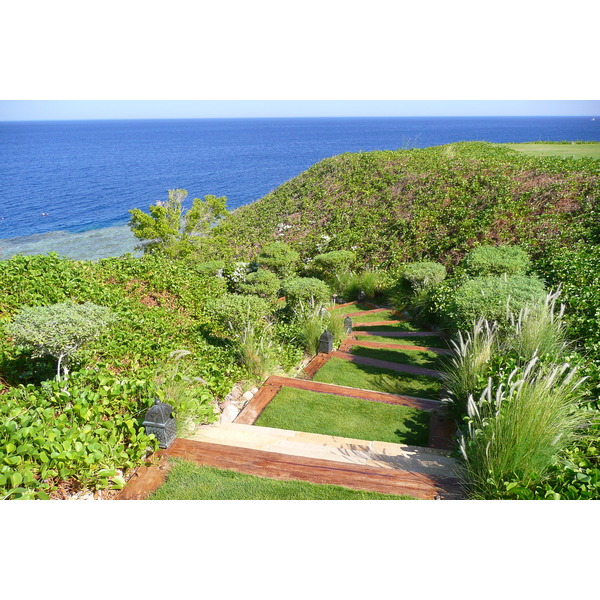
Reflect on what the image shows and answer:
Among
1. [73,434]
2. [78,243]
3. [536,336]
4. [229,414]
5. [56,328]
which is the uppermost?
[56,328]

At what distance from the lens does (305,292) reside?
328 inches

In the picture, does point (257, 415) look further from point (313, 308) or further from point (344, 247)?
point (344, 247)

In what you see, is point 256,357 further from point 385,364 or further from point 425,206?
point 425,206

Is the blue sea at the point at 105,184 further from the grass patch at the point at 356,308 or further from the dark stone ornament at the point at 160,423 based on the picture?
the dark stone ornament at the point at 160,423

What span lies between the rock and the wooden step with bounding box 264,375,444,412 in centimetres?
72

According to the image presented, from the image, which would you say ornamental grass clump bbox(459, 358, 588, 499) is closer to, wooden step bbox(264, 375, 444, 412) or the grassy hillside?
wooden step bbox(264, 375, 444, 412)

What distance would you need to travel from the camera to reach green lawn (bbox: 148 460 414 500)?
332 centimetres

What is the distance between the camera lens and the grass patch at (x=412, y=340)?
25.6ft

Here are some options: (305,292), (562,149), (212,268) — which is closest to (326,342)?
(305,292)

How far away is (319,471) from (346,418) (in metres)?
1.35

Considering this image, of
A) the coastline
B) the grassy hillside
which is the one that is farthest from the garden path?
the coastline

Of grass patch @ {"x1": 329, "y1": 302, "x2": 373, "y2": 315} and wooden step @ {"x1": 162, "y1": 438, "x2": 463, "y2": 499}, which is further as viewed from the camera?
grass patch @ {"x1": 329, "y1": 302, "x2": 373, "y2": 315}

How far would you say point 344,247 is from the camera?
14.4m
